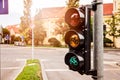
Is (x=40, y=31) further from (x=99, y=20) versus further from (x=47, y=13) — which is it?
(x=99, y=20)

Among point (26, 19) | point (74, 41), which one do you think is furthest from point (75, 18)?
point (26, 19)

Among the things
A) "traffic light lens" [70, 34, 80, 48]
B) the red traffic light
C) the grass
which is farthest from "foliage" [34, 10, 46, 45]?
"traffic light lens" [70, 34, 80, 48]

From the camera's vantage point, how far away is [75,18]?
4188mm

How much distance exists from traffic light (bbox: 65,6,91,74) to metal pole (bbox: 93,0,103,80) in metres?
0.08

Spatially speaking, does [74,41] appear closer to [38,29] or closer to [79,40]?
[79,40]

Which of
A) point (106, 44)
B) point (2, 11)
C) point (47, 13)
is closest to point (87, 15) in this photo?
point (2, 11)

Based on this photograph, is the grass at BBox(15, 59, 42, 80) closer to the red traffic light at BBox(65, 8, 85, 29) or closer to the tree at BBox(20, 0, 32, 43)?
the red traffic light at BBox(65, 8, 85, 29)

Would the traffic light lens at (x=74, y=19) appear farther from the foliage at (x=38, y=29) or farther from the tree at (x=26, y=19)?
the tree at (x=26, y=19)

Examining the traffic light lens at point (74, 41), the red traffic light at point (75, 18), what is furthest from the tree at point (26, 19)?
the traffic light lens at point (74, 41)

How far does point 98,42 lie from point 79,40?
0.21 metres

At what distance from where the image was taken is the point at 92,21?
4.12 metres

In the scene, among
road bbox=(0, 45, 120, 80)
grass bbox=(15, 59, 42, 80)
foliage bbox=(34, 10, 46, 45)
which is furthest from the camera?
foliage bbox=(34, 10, 46, 45)

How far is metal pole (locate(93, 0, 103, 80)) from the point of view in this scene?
13.1 feet

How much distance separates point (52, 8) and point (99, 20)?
93.7m
